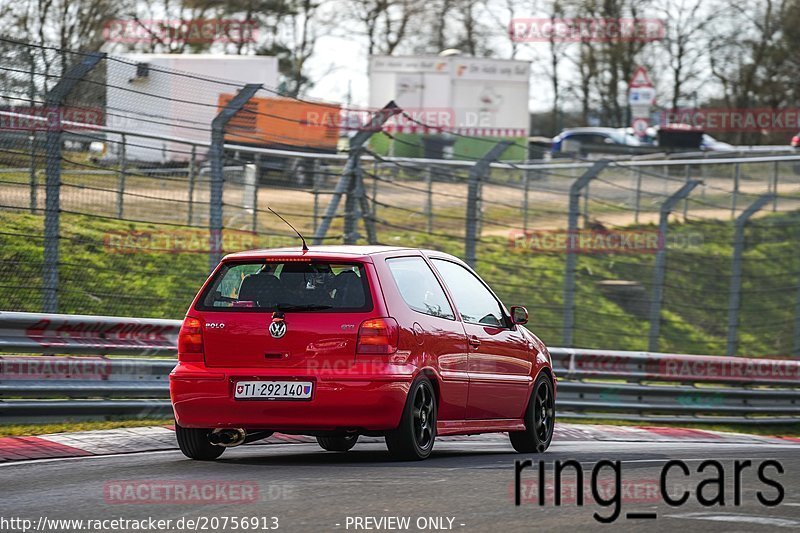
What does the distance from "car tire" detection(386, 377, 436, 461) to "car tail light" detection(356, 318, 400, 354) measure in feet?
1.01

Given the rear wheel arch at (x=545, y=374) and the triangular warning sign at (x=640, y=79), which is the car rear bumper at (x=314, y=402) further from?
the triangular warning sign at (x=640, y=79)

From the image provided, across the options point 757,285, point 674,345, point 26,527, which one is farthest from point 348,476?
point 757,285

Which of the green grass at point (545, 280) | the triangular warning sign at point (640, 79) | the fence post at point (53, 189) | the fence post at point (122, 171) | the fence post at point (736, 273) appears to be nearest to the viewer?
the fence post at point (53, 189)

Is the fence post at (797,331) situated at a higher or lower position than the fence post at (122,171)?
lower

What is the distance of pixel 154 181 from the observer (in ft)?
48.6

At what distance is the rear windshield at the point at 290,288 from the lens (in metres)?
9.50

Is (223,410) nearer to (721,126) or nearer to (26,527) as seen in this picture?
(26,527)

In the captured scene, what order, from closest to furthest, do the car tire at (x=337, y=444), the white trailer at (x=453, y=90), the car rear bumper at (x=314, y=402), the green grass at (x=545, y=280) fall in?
the car rear bumper at (x=314, y=402), the car tire at (x=337, y=444), the green grass at (x=545, y=280), the white trailer at (x=453, y=90)

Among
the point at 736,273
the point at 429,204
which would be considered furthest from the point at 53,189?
the point at 736,273

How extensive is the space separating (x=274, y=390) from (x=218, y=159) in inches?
195

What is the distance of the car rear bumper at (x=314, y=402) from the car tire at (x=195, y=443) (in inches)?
10.3

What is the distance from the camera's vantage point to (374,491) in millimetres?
7824

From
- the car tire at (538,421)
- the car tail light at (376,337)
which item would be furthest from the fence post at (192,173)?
the car tail light at (376,337)

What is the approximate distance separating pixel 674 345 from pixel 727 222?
3.33 meters
